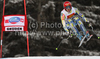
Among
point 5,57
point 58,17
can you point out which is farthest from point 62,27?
point 5,57

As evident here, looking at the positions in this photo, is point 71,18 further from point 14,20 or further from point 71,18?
point 14,20

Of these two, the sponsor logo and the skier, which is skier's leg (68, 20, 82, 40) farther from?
the sponsor logo

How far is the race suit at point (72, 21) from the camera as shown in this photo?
4.06m

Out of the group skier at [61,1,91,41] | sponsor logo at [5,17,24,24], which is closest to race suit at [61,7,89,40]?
skier at [61,1,91,41]

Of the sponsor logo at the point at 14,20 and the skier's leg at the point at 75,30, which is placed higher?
the sponsor logo at the point at 14,20

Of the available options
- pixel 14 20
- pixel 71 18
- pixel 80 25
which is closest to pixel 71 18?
pixel 71 18

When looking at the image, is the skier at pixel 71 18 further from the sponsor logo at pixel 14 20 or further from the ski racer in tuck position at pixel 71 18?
the sponsor logo at pixel 14 20

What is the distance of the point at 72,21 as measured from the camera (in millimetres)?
4098

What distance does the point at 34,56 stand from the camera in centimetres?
404

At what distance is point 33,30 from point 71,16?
123 centimetres

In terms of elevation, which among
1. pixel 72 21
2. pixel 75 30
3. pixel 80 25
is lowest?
pixel 75 30

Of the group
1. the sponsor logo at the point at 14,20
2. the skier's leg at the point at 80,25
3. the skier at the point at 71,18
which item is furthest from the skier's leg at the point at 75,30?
the sponsor logo at the point at 14,20

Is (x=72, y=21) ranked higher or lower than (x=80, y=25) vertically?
higher

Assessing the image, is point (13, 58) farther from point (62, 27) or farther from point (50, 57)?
point (62, 27)
